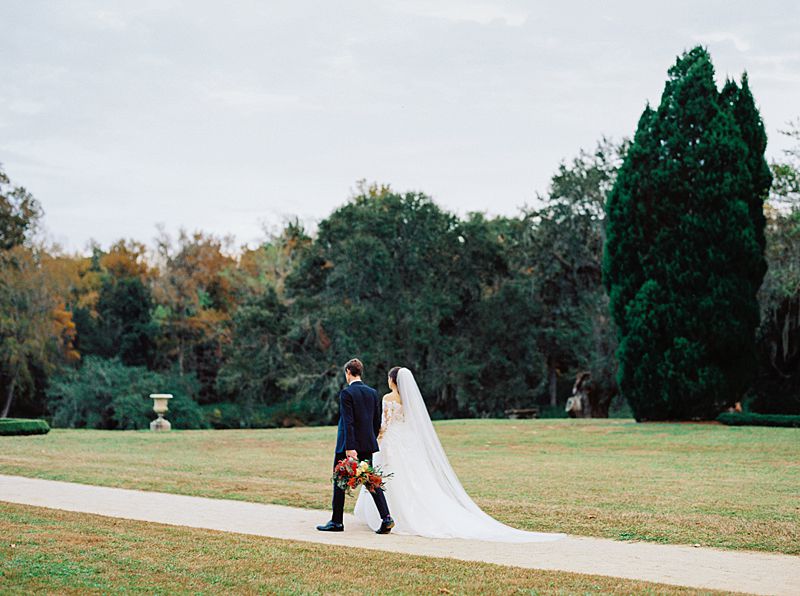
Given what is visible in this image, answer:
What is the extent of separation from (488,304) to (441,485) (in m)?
33.0

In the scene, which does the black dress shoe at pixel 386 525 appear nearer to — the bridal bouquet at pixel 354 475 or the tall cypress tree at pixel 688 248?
the bridal bouquet at pixel 354 475

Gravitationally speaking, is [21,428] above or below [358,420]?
below

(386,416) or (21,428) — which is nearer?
(386,416)

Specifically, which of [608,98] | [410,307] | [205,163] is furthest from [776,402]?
[205,163]

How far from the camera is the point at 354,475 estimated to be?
30.4 feet

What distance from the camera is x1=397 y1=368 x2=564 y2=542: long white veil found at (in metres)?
9.52

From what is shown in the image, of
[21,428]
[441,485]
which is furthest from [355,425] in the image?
[21,428]

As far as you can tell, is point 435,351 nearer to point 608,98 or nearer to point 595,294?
point 595,294

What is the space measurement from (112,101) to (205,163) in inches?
307

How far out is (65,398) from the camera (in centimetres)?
4172

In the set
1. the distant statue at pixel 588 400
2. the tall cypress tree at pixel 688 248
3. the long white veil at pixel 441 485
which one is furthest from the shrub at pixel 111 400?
the long white veil at pixel 441 485

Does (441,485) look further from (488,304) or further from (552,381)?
(552,381)

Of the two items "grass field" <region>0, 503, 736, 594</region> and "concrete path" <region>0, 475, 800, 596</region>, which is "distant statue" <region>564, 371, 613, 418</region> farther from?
"grass field" <region>0, 503, 736, 594</region>

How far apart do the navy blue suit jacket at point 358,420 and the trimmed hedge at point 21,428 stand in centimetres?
2140
